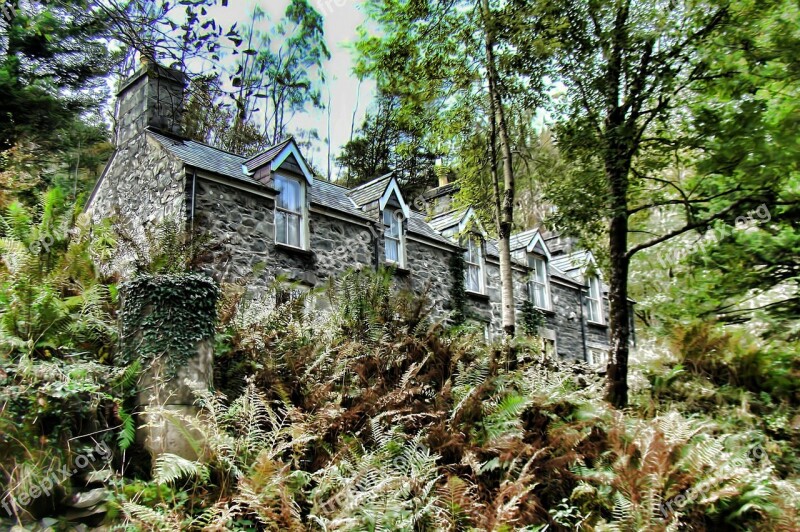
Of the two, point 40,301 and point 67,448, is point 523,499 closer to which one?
point 67,448

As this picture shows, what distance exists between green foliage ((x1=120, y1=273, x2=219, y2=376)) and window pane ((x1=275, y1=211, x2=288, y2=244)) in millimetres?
7539

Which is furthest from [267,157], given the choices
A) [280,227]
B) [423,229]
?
[423,229]

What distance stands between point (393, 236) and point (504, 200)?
20.0ft

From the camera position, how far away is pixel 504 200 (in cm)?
1008

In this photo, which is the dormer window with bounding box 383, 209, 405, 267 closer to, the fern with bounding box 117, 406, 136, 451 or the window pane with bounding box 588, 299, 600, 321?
the fern with bounding box 117, 406, 136, 451

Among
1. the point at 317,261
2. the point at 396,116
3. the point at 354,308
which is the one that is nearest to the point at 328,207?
the point at 317,261

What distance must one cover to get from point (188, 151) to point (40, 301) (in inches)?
317

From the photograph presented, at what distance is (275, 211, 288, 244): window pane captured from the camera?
1270cm

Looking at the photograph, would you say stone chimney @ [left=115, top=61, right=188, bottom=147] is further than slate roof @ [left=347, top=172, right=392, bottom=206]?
No

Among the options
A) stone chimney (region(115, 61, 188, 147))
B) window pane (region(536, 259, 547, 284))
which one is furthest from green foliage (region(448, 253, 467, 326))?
stone chimney (region(115, 61, 188, 147))

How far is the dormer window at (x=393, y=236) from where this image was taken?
15.6 m

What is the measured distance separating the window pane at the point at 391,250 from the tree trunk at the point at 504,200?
18.7ft

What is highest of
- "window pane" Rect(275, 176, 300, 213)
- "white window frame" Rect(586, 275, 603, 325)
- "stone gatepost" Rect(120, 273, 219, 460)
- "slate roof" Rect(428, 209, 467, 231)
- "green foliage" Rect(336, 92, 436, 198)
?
"green foliage" Rect(336, 92, 436, 198)

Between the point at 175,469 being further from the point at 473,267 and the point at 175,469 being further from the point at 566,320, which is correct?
the point at 566,320
